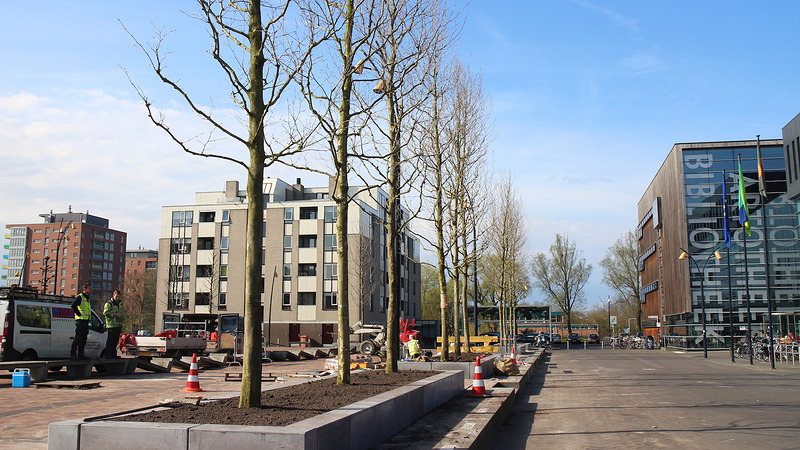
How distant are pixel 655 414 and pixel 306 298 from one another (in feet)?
177

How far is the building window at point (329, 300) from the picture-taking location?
6319 cm

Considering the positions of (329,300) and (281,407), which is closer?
(281,407)

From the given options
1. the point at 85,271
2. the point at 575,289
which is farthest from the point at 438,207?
the point at 85,271

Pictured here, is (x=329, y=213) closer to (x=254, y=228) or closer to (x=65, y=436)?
(x=254, y=228)

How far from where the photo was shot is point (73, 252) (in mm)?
142125

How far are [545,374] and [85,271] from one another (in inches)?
5573

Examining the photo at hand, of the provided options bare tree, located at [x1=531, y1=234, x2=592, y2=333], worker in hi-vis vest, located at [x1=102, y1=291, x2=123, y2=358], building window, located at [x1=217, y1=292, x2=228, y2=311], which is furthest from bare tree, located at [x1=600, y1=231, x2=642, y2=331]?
worker in hi-vis vest, located at [x1=102, y1=291, x2=123, y2=358]

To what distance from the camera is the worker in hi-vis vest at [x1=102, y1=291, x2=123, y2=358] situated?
17142mm

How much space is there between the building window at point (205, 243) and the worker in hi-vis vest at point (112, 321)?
4987cm

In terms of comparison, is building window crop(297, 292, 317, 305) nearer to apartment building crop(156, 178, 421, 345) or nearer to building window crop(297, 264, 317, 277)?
apartment building crop(156, 178, 421, 345)

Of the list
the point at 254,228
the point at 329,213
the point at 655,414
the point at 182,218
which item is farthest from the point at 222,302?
the point at 254,228

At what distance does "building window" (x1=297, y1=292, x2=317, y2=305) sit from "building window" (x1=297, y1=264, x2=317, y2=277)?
1.91m

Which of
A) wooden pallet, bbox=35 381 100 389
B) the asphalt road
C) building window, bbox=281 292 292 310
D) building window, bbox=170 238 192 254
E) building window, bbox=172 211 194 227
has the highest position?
building window, bbox=172 211 194 227

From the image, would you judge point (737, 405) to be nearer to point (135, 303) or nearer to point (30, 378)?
point (30, 378)
